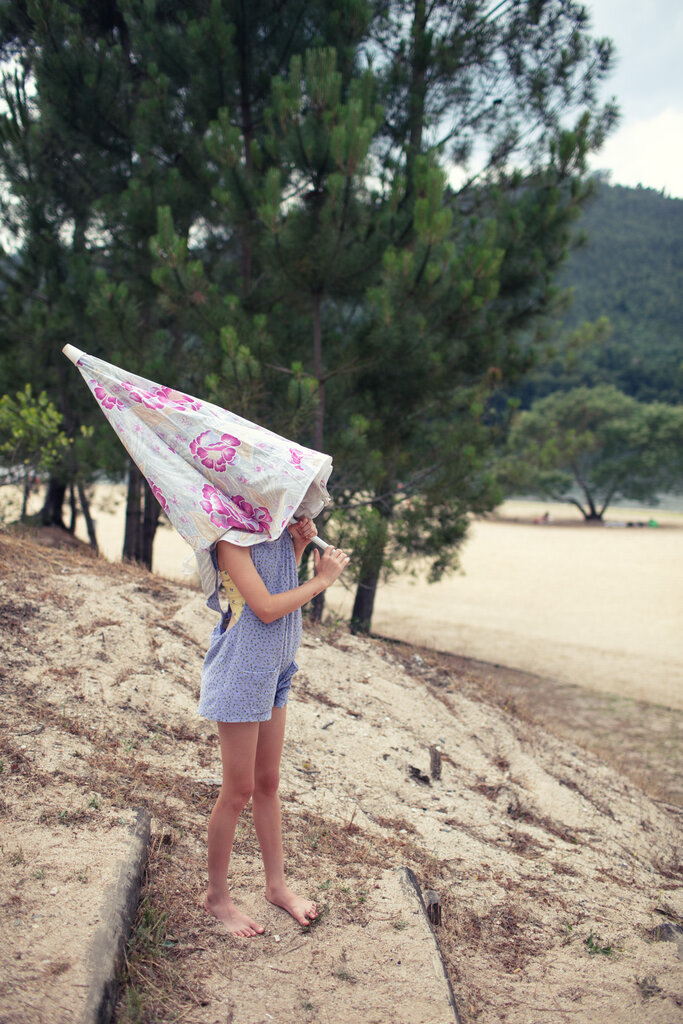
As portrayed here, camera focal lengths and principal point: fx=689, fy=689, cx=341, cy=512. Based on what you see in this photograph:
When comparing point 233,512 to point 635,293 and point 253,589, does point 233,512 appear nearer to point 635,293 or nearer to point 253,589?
point 253,589

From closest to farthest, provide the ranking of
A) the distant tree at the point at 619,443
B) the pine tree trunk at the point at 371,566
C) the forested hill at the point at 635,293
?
→ the pine tree trunk at the point at 371,566, the distant tree at the point at 619,443, the forested hill at the point at 635,293

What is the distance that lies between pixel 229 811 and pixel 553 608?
12.6 m

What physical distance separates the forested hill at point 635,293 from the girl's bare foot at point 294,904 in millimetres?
44048

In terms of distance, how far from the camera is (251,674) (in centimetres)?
188

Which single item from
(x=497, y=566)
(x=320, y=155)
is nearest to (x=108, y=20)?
(x=320, y=155)

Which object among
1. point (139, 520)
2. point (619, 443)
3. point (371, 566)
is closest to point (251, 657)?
point (371, 566)

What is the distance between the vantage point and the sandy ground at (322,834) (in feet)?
6.13

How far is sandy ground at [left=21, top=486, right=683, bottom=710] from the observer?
9.05 m

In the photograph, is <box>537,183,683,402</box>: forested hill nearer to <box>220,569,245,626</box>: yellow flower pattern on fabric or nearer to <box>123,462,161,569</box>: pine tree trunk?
<box>123,462,161,569</box>: pine tree trunk

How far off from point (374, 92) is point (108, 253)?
3.79m

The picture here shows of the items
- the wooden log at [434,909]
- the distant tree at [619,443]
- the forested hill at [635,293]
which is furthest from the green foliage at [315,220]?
Answer: the forested hill at [635,293]

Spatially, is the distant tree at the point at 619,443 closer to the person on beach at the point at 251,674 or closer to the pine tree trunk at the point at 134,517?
the pine tree trunk at the point at 134,517

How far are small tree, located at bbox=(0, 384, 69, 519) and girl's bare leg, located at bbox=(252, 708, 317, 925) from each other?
13.3ft

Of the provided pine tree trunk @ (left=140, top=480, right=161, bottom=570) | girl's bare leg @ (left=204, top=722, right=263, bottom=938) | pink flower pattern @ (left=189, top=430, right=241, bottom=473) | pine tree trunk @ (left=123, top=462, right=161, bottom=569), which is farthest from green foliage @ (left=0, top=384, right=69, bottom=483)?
girl's bare leg @ (left=204, top=722, right=263, bottom=938)
